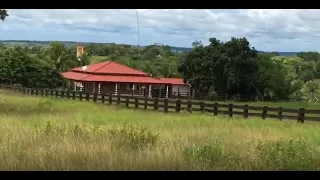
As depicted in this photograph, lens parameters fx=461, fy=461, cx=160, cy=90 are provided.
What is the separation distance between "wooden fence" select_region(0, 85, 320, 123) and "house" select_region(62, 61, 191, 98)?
16.0 meters

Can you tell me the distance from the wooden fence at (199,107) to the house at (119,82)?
16.0m

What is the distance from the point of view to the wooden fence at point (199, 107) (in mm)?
20636

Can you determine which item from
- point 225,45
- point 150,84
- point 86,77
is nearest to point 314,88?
point 225,45

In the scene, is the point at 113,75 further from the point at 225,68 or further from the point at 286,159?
the point at 286,159

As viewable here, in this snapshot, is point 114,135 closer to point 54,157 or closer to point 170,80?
point 54,157

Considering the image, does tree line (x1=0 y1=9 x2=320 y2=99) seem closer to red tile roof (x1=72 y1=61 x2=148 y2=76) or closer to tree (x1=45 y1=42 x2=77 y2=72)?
tree (x1=45 y1=42 x2=77 y2=72)

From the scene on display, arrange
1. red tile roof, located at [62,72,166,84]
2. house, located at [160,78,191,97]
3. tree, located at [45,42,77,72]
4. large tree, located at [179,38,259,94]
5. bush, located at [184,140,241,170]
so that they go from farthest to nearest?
tree, located at [45,42,77,72] < house, located at [160,78,191,97] < red tile roof, located at [62,72,166,84] < large tree, located at [179,38,259,94] < bush, located at [184,140,241,170]

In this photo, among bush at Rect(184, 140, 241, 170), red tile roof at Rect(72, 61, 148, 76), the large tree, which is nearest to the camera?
bush at Rect(184, 140, 241, 170)

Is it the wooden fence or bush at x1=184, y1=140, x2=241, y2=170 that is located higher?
bush at x1=184, y1=140, x2=241, y2=170

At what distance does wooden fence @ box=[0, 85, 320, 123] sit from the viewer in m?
20.6

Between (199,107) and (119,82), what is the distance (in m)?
31.8

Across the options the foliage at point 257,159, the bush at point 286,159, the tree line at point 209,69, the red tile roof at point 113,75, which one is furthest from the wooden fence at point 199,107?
the tree line at point 209,69

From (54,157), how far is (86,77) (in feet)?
172

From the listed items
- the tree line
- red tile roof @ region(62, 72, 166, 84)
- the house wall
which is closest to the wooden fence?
red tile roof @ region(62, 72, 166, 84)
